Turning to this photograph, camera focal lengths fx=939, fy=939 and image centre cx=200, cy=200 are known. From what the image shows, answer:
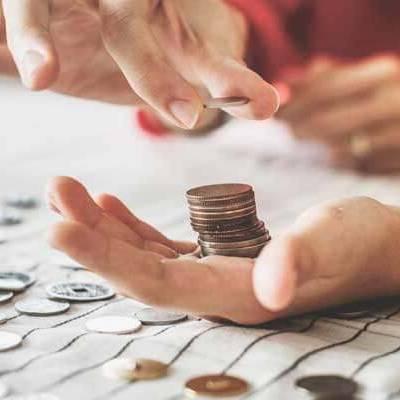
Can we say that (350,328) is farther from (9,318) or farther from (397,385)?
(9,318)

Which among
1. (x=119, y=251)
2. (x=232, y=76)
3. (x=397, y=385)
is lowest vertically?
(x=397, y=385)

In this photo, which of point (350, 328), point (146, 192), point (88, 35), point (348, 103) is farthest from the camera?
point (348, 103)

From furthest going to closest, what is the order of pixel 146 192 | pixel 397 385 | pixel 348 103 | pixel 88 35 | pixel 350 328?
pixel 348 103 → pixel 146 192 → pixel 88 35 → pixel 350 328 → pixel 397 385

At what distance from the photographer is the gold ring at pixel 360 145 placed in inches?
62.2

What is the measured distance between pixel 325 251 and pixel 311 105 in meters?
0.99

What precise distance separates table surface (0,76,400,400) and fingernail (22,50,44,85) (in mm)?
202

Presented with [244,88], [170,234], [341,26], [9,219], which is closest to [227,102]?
[244,88]

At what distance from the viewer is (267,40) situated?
5.78 feet

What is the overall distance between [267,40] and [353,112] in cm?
24

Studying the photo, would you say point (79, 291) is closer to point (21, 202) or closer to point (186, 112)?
point (186, 112)

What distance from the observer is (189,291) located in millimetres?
687

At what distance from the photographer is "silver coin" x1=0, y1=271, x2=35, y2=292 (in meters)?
0.88

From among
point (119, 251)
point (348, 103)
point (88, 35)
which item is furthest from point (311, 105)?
point (119, 251)

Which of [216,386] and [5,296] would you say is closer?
[216,386]
